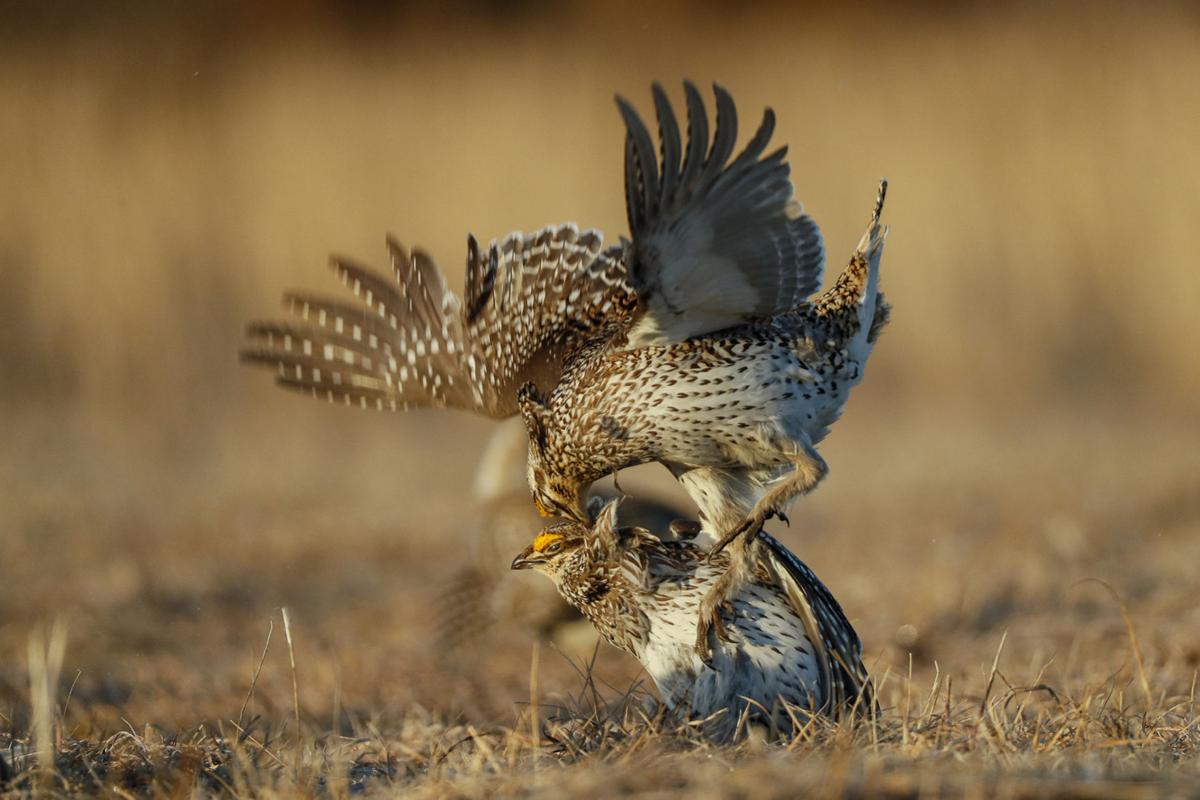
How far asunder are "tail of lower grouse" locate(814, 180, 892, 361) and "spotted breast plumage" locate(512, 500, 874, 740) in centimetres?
70

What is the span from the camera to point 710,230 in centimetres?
335

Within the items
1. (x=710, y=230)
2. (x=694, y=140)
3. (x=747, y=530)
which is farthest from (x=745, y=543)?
(x=694, y=140)

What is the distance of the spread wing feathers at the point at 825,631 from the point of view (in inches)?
128

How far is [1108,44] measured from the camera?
15.4 meters

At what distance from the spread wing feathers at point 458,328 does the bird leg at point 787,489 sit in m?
0.76

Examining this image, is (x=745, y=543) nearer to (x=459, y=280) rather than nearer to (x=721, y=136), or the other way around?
(x=721, y=136)

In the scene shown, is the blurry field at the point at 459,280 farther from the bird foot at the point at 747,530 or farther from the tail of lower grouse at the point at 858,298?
the bird foot at the point at 747,530

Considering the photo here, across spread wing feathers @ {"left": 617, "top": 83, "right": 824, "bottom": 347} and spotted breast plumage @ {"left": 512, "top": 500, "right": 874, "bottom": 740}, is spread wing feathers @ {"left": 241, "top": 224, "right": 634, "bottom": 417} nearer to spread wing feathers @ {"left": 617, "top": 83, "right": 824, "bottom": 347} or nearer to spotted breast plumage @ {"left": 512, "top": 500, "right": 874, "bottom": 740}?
spread wing feathers @ {"left": 617, "top": 83, "right": 824, "bottom": 347}

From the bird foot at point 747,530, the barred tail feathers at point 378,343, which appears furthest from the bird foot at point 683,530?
the barred tail feathers at point 378,343

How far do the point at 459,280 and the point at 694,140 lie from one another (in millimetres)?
12212

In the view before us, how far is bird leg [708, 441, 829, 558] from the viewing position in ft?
11.1

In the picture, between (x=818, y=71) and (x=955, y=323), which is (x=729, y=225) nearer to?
(x=955, y=323)

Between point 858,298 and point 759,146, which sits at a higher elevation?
point 759,146

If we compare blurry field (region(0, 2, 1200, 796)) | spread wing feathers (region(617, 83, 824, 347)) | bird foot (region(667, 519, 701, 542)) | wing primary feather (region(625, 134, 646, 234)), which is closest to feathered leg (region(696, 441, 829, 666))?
bird foot (region(667, 519, 701, 542))
